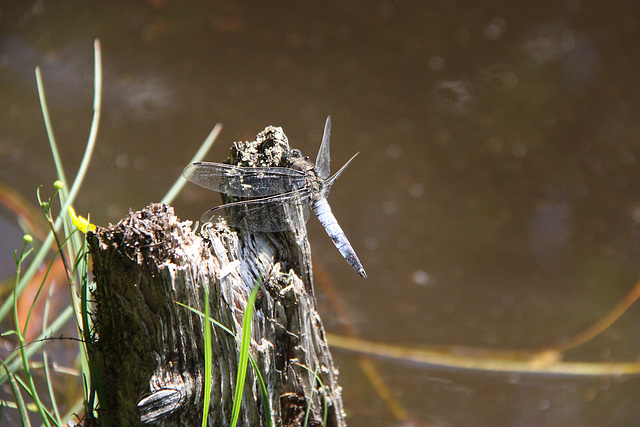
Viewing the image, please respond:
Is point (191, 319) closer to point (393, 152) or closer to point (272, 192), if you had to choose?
point (272, 192)

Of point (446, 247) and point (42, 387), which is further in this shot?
point (446, 247)

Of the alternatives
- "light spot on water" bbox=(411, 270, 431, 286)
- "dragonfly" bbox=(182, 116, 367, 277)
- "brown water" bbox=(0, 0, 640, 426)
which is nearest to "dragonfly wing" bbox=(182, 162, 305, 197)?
"dragonfly" bbox=(182, 116, 367, 277)

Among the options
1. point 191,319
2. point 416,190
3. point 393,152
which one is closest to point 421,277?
point 416,190

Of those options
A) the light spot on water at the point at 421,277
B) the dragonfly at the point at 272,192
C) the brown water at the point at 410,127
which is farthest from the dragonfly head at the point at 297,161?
the light spot on water at the point at 421,277

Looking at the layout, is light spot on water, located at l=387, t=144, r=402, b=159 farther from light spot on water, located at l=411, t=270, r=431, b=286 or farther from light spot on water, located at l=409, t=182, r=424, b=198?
light spot on water, located at l=411, t=270, r=431, b=286

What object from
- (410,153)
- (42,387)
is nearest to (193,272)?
(42,387)

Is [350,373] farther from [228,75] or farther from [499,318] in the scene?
[228,75]
